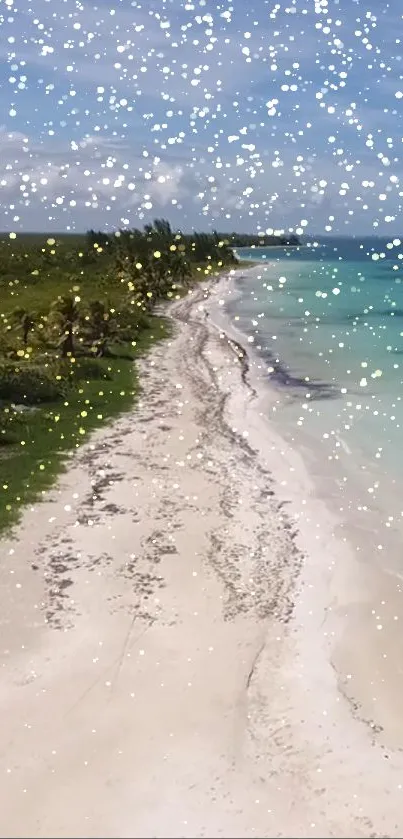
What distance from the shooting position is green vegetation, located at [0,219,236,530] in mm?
17625

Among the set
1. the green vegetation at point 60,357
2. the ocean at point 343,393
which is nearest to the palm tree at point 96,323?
the green vegetation at point 60,357

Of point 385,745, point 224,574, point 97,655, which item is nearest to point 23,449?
point 224,574

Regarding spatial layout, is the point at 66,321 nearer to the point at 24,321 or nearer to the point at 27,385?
the point at 24,321

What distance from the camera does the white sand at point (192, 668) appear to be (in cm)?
736

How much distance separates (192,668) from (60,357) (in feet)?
67.6

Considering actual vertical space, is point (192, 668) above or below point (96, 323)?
below

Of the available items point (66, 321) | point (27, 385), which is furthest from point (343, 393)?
point (27, 385)

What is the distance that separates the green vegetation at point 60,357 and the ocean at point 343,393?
20.4 feet

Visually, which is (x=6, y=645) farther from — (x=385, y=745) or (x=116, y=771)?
(x=385, y=745)

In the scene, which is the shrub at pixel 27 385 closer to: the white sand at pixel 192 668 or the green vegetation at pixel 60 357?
the green vegetation at pixel 60 357

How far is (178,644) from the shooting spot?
32.9 ft

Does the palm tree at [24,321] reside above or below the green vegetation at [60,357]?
above

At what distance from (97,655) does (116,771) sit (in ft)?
6.98

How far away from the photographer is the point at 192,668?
31.2 feet
